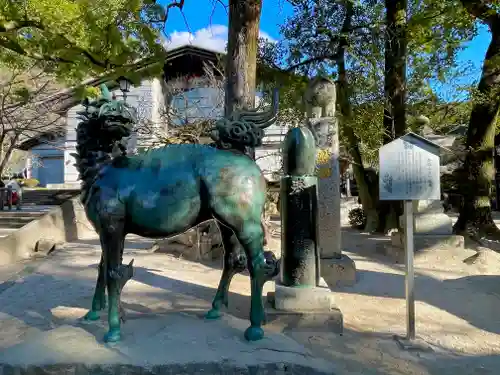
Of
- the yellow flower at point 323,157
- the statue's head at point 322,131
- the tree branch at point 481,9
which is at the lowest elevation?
the yellow flower at point 323,157

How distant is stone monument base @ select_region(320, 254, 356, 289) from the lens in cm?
655

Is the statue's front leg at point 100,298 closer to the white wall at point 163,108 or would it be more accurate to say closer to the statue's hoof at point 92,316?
the statue's hoof at point 92,316

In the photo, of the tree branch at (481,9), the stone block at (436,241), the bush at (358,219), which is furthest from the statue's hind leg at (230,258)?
the bush at (358,219)

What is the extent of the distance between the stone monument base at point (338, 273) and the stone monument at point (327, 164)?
22 millimetres

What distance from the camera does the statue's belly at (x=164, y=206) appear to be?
345cm

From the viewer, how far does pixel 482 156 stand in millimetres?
10031

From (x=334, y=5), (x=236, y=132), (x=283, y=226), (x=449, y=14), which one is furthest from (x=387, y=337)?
(x=334, y=5)

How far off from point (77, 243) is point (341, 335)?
8406 millimetres

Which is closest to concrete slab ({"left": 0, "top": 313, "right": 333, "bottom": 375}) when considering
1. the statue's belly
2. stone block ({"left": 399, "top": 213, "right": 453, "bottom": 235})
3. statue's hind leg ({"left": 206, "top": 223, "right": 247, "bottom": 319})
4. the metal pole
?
statue's hind leg ({"left": 206, "top": 223, "right": 247, "bottom": 319})

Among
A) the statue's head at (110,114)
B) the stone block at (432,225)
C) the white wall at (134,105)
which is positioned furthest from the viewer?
the white wall at (134,105)

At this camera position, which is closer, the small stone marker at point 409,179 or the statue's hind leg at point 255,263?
the statue's hind leg at point 255,263

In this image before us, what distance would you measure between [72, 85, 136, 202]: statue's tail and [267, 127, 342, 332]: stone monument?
1849 mm

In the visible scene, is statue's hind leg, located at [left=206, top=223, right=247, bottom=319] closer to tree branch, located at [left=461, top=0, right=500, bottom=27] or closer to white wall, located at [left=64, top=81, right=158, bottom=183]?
tree branch, located at [left=461, top=0, right=500, bottom=27]

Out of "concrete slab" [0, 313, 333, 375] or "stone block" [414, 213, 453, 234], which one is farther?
"stone block" [414, 213, 453, 234]
